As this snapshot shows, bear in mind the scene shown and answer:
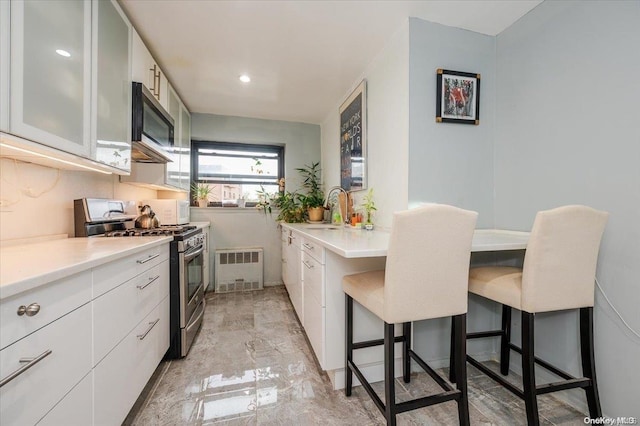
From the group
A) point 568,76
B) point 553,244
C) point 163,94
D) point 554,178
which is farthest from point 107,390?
point 568,76

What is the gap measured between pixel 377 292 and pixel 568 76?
1648 millimetres

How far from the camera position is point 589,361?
4.17 feet

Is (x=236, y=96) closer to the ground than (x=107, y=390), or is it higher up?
higher up

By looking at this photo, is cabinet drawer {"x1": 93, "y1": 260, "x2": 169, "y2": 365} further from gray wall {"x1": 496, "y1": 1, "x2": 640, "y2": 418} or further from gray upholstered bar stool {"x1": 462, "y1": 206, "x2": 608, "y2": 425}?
gray wall {"x1": 496, "y1": 1, "x2": 640, "y2": 418}


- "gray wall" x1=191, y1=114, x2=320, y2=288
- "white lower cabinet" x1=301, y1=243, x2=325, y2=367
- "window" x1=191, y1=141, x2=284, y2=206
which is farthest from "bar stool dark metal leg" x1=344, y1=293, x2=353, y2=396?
"window" x1=191, y1=141, x2=284, y2=206

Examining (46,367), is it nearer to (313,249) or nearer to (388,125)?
(313,249)

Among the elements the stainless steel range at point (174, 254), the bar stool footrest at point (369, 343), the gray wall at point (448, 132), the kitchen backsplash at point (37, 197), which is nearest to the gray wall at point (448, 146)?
the gray wall at point (448, 132)

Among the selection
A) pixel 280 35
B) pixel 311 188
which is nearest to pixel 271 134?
pixel 311 188

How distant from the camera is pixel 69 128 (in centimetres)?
121

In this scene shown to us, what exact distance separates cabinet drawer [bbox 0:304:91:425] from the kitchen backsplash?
81 centimetres

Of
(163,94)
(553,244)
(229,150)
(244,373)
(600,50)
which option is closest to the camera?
(553,244)

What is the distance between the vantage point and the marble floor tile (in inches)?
54.1

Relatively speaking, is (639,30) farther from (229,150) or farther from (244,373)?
(229,150)

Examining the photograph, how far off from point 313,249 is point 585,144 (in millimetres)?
1642
